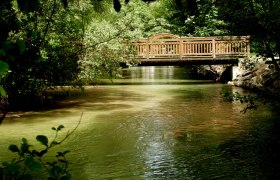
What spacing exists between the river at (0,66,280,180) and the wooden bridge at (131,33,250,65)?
545 centimetres

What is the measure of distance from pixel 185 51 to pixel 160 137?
41.1ft

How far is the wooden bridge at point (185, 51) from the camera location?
21266 mm

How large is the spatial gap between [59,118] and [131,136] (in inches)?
144

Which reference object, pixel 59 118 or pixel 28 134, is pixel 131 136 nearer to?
pixel 28 134

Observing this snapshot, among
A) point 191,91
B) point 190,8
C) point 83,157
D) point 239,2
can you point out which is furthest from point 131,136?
point 191,91

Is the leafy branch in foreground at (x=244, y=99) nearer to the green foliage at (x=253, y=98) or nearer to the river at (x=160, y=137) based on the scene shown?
the green foliage at (x=253, y=98)

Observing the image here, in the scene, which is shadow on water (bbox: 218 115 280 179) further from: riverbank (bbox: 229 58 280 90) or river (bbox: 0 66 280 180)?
riverbank (bbox: 229 58 280 90)

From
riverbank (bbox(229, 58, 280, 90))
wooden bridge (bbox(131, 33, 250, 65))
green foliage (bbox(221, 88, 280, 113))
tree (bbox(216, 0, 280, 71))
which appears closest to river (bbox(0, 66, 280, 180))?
green foliage (bbox(221, 88, 280, 113))

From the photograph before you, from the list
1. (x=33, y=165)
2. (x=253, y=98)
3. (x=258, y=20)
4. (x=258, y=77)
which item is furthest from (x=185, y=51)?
(x=33, y=165)

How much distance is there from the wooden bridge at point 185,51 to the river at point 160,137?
215 inches

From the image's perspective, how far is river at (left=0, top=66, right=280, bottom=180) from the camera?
6.91 m

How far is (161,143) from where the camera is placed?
8.88 metres

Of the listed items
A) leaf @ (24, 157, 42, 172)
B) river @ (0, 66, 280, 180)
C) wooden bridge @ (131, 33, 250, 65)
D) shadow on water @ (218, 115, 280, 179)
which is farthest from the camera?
wooden bridge @ (131, 33, 250, 65)

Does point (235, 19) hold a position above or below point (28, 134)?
above
